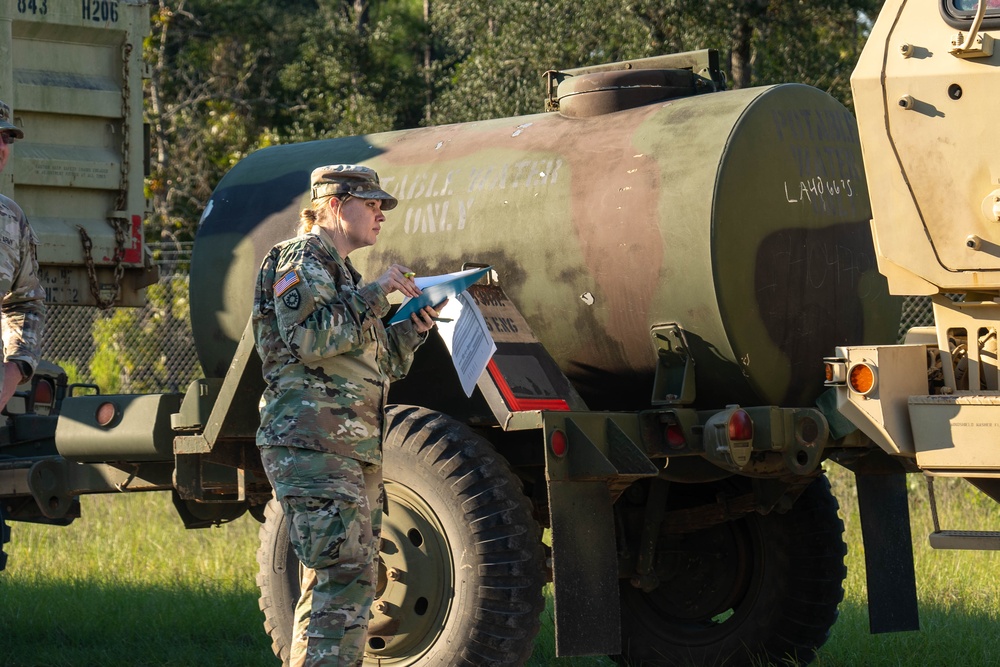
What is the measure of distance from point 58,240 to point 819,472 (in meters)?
4.10

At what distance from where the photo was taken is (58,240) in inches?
299

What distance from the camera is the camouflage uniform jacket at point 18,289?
15.6 feet

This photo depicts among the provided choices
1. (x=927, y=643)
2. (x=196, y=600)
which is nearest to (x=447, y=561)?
(x=927, y=643)

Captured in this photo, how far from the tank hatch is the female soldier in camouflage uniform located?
1785 millimetres

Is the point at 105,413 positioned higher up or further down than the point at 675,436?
higher up

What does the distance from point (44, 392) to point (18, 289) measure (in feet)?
10.8

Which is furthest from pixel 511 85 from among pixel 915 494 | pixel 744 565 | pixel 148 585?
pixel 744 565

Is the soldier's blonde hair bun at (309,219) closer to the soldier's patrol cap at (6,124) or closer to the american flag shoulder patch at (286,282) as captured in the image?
the american flag shoulder patch at (286,282)

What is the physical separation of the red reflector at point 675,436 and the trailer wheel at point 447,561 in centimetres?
60

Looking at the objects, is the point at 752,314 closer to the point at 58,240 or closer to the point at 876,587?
the point at 876,587

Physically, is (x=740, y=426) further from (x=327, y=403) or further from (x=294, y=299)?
(x=294, y=299)

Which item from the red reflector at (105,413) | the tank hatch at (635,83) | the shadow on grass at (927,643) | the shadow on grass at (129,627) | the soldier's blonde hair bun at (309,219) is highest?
the tank hatch at (635,83)

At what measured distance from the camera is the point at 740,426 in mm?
5336

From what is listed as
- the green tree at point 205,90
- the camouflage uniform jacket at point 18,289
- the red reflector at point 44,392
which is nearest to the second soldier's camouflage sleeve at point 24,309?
the camouflage uniform jacket at point 18,289
